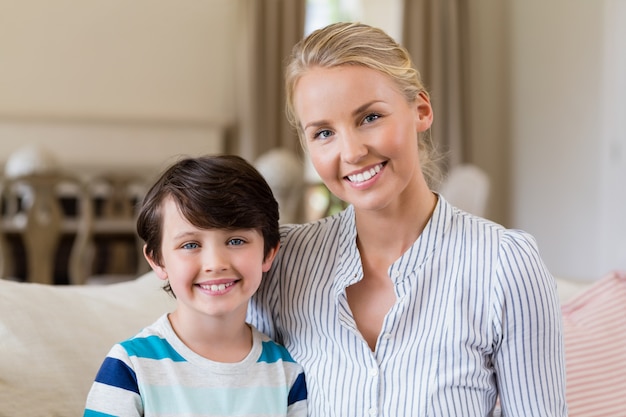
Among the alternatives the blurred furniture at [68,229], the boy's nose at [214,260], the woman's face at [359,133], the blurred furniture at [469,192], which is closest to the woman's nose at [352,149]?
Answer: the woman's face at [359,133]

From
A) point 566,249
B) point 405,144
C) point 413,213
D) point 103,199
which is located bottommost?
point 566,249

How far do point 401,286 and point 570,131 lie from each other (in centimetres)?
465

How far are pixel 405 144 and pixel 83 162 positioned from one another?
174 inches

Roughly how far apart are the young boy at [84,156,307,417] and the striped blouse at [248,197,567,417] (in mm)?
100

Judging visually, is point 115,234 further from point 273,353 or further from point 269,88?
point 273,353

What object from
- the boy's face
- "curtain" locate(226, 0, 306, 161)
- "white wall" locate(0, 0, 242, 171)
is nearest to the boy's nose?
the boy's face

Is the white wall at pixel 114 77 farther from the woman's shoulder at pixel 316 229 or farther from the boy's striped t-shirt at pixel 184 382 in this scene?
the boy's striped t-shirt at pixel 184 382

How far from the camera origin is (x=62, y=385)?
134 centimetres

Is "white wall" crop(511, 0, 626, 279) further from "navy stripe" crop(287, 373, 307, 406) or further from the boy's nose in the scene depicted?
the boy's nose

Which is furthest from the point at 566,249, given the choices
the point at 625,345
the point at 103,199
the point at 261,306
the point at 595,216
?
the point at 261,306

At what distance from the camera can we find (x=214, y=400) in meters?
1.29

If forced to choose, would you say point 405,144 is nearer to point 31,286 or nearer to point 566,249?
point 31,286

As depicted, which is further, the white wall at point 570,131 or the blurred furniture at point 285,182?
the white wall at point 570,131

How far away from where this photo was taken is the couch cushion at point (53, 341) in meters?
1.30
